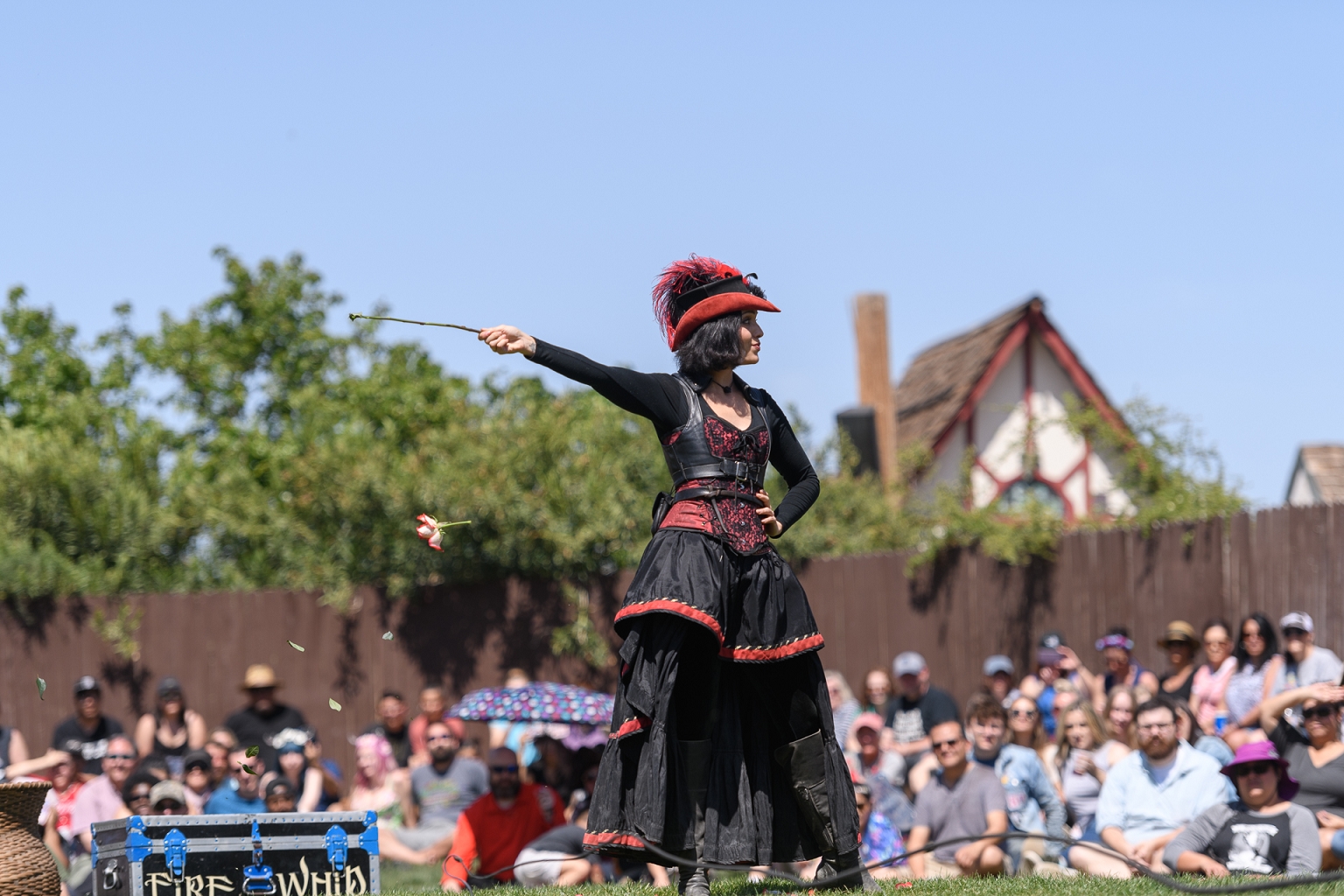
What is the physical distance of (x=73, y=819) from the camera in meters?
10.1

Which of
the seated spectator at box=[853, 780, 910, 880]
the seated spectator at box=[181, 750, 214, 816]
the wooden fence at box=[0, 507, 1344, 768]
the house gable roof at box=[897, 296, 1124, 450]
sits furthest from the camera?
the house gable roof at box=[897, 296, 1124, 450]

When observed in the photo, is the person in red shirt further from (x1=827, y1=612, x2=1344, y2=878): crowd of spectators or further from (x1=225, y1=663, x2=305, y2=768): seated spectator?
(x1=225, y1=663, x2=305, y2=768): seated spectator

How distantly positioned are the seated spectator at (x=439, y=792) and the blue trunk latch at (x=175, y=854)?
3592 mm

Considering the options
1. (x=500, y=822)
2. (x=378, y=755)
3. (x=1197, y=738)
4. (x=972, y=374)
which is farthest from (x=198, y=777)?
(x=972, y=374)

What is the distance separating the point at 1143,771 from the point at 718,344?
389cm

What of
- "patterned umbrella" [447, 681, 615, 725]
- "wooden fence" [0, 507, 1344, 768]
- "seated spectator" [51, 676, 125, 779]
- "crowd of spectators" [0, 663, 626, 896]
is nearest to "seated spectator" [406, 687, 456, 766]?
"crowd of spectators" [0, 663, 626, 896]

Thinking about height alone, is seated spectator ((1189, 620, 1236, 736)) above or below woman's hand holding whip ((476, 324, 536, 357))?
below

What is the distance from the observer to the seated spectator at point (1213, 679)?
30.8 feet

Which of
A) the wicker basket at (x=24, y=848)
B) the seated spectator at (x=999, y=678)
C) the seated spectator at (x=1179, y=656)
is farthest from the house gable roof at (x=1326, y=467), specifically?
the wicker basket at (x=24, y=848)

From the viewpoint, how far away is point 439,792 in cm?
1033

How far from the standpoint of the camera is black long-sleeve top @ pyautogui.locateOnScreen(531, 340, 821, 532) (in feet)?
17.7

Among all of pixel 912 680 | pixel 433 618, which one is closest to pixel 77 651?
pixel 433 618

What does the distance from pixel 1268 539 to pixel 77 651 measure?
35.1 ft

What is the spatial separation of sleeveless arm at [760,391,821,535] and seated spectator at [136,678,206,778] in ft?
23.9
